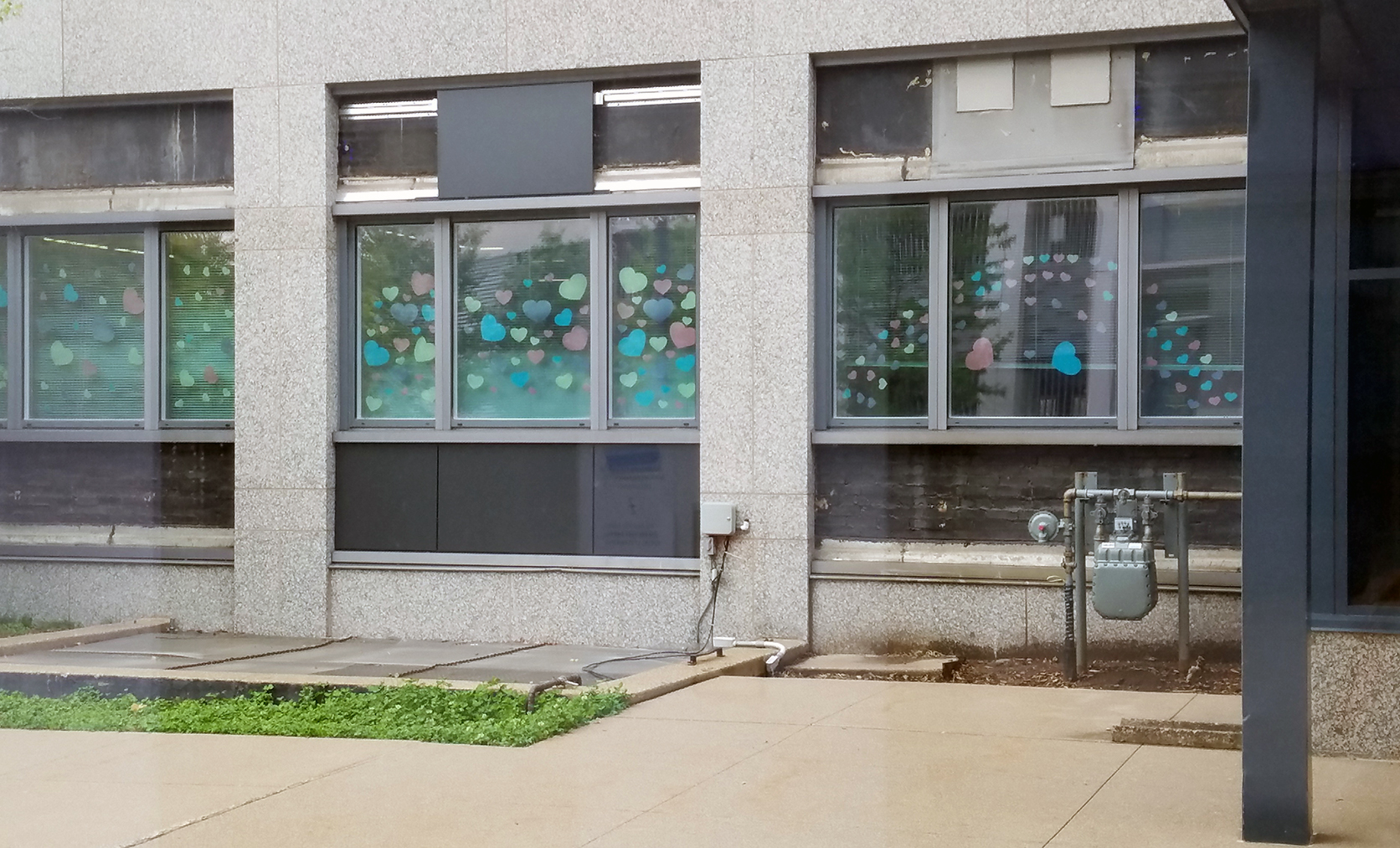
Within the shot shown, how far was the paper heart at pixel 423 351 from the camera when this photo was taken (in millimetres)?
11375

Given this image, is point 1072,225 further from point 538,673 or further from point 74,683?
point 74,683

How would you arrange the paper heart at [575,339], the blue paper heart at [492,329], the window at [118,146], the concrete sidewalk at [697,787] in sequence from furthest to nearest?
the window at [118,146], the blue paper heart at [492,329], the paper heart at [575,339], the concrete sidewalk at [697,787]

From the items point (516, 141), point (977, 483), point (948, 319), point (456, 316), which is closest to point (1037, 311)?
point (948, 319)

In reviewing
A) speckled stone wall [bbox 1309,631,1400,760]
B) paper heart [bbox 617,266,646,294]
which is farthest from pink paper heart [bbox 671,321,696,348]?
speckled stone wall [bbox 1309,631,1400,760]

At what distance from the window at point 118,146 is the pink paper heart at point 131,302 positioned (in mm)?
871

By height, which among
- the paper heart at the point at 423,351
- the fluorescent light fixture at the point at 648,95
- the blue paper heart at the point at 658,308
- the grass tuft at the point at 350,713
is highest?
the fluorescent light fixture at the point at 648,95

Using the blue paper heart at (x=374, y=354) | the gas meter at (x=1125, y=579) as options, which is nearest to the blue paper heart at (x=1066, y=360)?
the gas meter at (x=1125, y=579)

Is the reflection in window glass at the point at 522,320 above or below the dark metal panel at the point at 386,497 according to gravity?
above

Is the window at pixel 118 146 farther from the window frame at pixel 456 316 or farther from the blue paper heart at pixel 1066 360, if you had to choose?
the blue paper heart at pixel 1066 360

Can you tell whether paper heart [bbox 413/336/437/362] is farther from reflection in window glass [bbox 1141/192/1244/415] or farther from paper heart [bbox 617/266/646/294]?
reflection in window glass [bbox 1141/192/1244/415]

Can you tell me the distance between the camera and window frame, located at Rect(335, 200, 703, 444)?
10.8 m

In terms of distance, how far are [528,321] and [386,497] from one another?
1741 millimetres

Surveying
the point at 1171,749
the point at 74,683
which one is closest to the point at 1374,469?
the point at 1171,749

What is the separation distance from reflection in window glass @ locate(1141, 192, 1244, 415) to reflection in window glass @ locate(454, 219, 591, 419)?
3989 millimetres
